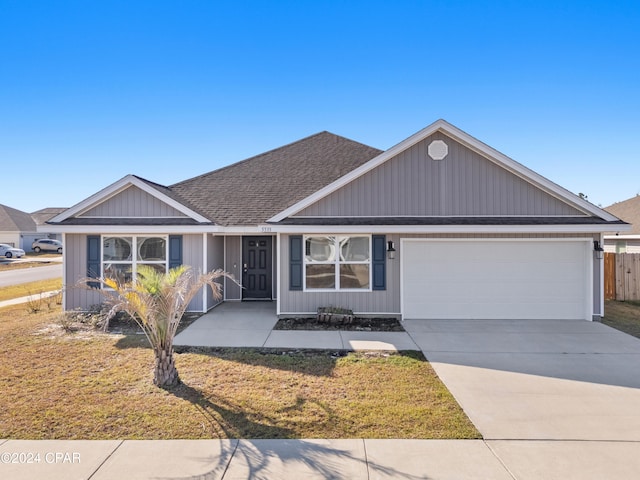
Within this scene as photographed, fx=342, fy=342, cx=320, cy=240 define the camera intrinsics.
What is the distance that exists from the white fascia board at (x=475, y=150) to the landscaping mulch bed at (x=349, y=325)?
283 centimetres

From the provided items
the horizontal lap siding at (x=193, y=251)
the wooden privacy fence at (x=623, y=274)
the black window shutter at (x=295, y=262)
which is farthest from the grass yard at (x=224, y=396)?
the wooden privacy fence at (x=623, y=274)

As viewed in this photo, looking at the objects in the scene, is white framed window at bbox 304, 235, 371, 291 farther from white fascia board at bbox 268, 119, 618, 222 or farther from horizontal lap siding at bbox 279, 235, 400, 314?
white fascia board at bbox 268, 119, 618, 222

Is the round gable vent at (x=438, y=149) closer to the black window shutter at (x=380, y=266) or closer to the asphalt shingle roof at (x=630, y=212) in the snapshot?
the black window shutter at (x=380, y=266)


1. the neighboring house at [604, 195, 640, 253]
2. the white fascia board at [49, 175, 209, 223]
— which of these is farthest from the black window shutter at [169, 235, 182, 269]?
the neighboring house at [604, 195, 640, 253]

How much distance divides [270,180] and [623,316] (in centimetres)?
1208

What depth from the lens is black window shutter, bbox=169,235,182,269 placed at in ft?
33.2

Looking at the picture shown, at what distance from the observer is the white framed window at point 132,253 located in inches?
400

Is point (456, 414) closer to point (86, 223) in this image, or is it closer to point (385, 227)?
point (385, 227)

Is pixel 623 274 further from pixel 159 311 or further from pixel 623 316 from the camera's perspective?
pixel 159 311

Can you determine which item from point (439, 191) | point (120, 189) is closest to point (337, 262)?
point (439, 191)

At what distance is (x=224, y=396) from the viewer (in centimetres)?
485

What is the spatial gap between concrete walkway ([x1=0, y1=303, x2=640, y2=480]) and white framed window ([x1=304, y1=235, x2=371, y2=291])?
3.76 metres

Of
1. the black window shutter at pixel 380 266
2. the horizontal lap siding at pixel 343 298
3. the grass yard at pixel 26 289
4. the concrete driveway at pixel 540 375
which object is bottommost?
the concrete driveway at pixel 540 375

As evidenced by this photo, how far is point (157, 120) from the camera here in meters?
17.0
